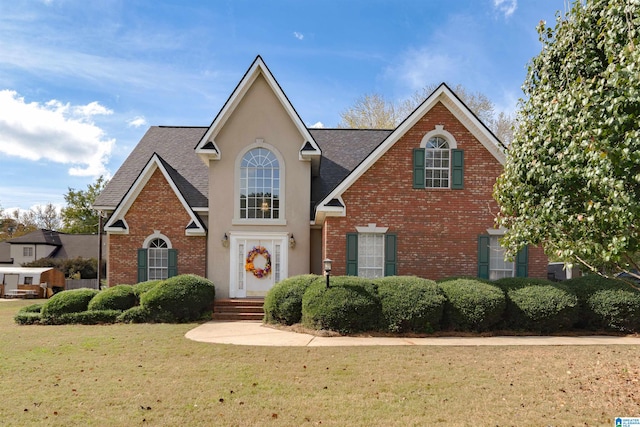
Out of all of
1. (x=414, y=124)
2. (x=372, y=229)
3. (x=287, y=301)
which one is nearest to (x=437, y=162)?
(x=414, y=124)

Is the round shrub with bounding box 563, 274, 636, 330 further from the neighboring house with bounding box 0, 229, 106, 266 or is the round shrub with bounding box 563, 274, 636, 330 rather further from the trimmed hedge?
the neighboring house with bounding box 0, 229, 106, 266

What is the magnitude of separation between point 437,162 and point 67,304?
1286cm

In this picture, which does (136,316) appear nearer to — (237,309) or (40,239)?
(237,309)

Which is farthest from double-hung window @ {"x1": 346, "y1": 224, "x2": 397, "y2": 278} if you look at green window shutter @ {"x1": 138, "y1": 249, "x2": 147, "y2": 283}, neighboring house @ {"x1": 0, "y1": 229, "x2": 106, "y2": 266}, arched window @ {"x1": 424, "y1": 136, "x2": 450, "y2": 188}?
neighboring house @ {"x1": 0, "y1": 229, "x2": 106, "y2": 266}

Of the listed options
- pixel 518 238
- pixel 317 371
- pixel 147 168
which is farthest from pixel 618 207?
pixel 147 168

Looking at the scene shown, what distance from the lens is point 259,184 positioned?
17.0 metres

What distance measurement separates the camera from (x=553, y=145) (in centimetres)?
707

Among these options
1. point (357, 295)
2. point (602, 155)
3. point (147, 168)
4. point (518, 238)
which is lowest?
point (357, 295)

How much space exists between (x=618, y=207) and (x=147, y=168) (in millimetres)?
15290

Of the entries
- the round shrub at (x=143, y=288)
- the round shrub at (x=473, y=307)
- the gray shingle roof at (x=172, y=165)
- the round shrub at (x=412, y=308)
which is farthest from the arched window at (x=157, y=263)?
the round shrub at (x=473, y=307)

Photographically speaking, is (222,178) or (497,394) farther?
(222,178)

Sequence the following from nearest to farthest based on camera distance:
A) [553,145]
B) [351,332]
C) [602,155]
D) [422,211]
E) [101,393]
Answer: [602,155]
[101,393]
[553,145]
[351,332]
[422,211]

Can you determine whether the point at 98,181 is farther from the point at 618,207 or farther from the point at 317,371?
the point at 618,207

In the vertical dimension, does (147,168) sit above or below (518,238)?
above
